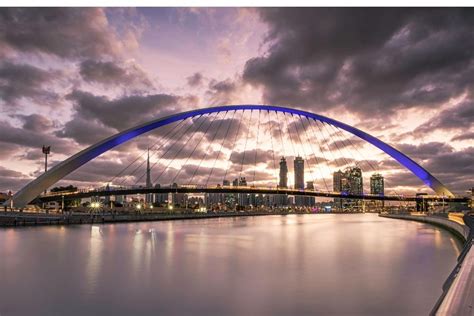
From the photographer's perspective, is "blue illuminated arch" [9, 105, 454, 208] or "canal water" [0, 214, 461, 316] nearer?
"canal water" [0, 214, 461, 316]

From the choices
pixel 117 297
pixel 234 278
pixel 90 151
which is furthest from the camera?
pixel 90 151

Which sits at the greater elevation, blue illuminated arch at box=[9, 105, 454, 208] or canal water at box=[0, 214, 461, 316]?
blue illuminated arch at box=[9, 105, 454, 208]

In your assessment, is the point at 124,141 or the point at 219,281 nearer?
the point at 219,281

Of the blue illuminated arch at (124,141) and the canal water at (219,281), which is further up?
the blue illuminated arch at (124,141)

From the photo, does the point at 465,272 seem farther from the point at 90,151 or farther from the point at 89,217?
the point at 89,217

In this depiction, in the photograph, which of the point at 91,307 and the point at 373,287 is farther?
the point at 373,287

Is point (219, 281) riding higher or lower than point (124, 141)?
lower

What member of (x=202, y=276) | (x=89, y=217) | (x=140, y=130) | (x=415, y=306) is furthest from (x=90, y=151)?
(x=415, y=306)

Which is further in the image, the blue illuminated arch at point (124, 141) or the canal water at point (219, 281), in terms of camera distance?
the blue illuminated arch at point (124, 141)
